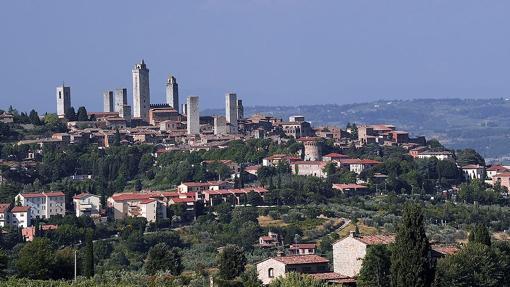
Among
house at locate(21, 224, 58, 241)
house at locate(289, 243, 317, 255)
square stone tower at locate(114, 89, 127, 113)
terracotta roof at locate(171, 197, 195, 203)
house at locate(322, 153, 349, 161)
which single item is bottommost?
house at locate(21, 224, 58, 241)

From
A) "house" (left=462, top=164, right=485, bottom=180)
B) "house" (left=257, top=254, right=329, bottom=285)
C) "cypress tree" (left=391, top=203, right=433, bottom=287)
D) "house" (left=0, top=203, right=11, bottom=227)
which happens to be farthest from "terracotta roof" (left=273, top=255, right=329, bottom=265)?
"house" (left=462, top=164, right=485, bottom=180)

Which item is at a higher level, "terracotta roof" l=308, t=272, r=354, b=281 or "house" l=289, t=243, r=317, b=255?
"terracotta roof" l=308, t=272, r=354, b=281

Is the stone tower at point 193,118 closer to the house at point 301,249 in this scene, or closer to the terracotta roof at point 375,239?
the house at point 301,249

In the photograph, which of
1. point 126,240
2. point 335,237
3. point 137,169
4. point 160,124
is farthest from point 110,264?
point 160,124

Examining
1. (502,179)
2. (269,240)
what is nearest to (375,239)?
(269,240)

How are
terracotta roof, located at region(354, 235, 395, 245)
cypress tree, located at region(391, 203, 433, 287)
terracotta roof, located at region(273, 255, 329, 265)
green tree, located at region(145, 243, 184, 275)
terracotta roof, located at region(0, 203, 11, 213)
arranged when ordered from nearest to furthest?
Result: 1. cypress tree, located at region(391, 203, 433, 287)
2. terracotta roof, located at region(273, 255, 329, 265)
3. terracotta roof, located at region(354, 235, 395, 245)
4. green tree, located at region(145, 243, 184, 275)
5. terracotta roof, located at region(0, 203, 11, 213)

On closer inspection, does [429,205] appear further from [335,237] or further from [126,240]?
[126,240]

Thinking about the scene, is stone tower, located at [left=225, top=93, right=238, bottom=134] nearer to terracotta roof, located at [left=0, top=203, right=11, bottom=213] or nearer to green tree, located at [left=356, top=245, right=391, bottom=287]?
terracotta roof, located at [left=0, top=203, right=11, bottom=213]
